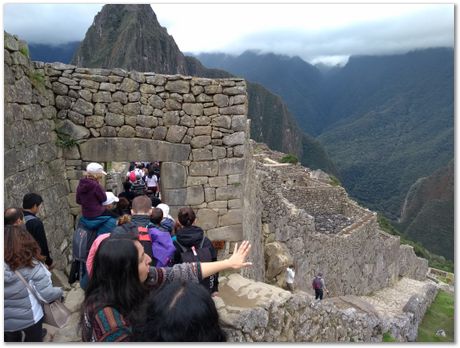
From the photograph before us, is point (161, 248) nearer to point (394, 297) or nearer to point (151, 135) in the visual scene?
point (151, 135)

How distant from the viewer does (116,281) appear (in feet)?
8.32

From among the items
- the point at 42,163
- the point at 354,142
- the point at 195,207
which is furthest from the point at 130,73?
the point at 354,142

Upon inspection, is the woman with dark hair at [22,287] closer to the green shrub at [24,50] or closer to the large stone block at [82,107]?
the green shrub at [24,50]

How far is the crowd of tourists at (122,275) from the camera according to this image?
221cm

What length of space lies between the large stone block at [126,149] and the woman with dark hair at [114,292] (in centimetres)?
324

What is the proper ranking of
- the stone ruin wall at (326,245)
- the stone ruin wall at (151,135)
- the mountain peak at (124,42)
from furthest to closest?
the mountain peak at (124,42) < the stone ruin wall at (326,245) < the stone ruin wall at (151,135)

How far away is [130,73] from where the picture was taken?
5664mm

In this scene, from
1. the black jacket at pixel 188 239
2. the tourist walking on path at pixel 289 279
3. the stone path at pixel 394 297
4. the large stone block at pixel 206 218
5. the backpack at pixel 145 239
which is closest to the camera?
the backpack at pixel 145 239

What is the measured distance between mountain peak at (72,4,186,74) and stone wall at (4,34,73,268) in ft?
221

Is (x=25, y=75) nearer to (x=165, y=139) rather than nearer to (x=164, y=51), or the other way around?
(x=165, y=139)

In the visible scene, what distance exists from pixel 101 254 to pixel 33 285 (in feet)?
2.98

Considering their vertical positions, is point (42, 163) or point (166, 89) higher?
point (166, 89)

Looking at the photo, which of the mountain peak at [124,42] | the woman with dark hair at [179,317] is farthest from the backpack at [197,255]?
the mountain peak at [124,42]

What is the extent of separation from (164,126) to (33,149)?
170cm
